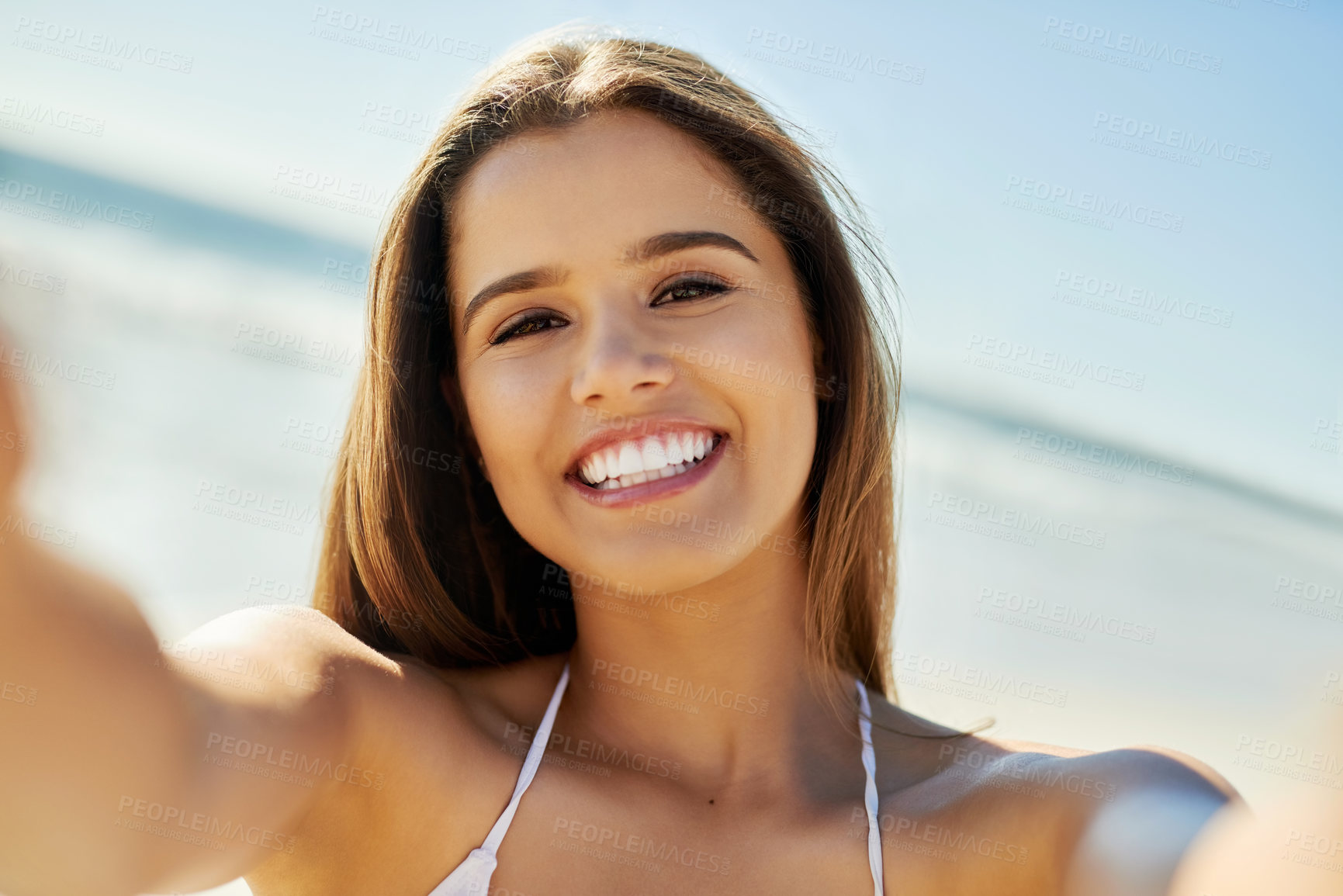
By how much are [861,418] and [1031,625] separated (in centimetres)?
399

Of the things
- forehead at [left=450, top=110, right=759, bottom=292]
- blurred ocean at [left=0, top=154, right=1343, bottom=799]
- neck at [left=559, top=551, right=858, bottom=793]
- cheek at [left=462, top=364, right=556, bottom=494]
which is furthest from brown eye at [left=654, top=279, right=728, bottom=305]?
blurred ocean at [left=0, top=154, right=1343, bottom=799]

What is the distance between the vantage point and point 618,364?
225 centimetres

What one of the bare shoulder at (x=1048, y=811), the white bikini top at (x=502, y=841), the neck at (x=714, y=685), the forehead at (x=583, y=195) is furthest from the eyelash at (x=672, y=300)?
the bare shoulder at (x=1048, y=811)

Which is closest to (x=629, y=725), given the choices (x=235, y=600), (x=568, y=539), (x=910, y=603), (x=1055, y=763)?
(x=568, y=539)

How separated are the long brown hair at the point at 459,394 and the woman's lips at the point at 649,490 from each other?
20.8 inches

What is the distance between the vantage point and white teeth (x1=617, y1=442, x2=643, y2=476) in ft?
7.73

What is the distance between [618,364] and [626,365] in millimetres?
16

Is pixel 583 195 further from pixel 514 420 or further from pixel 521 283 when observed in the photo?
pixel 514 420

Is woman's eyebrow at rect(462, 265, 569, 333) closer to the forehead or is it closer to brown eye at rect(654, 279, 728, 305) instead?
the forehead

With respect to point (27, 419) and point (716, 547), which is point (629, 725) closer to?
point (716, 547)

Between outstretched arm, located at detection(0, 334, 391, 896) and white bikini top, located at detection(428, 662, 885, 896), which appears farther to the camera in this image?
white bikini top, located at detection(428, 662, 885, 896)

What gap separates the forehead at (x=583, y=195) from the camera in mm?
2340

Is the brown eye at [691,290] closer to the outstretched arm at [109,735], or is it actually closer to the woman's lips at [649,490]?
the woman's lips at [649,490]

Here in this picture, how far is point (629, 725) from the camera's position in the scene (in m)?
2.59
